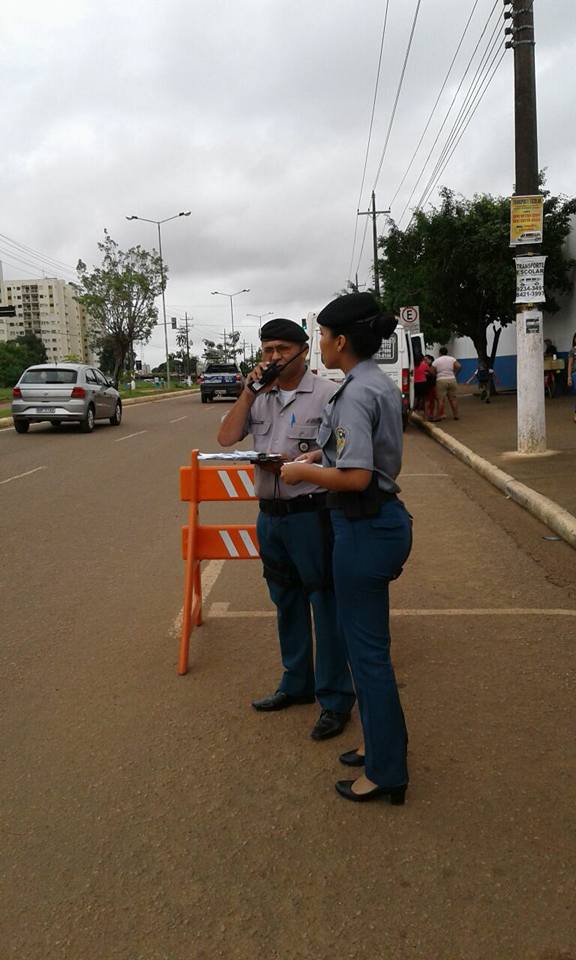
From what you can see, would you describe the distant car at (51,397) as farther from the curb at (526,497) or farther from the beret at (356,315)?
the beret at (356,315)

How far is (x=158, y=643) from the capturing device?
15.7 ft

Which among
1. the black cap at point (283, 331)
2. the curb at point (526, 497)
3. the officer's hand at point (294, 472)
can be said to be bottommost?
the curb at point (526, 497)

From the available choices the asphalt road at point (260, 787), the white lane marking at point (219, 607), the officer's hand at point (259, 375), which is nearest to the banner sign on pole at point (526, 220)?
the asphalt road at point (260, 787)

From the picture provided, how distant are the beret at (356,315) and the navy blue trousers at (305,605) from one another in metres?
0.94

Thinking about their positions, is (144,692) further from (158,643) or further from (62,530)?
(62,530)

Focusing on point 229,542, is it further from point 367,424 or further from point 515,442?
point 515,442

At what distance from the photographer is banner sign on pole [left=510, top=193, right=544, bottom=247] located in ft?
36.0

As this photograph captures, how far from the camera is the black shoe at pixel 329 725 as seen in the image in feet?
11.6

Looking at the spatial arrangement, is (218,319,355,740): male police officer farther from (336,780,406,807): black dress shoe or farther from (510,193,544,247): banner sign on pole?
(510,193,544,247): banner sign on pole

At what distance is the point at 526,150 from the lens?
36.8ft

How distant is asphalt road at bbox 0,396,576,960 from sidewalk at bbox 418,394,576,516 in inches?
124

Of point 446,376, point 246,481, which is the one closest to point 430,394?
point 446,376

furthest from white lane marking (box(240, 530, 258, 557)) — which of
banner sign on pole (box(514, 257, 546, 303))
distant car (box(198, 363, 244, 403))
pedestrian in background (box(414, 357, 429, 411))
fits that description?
distant car (box(198, 363, 244, 403))

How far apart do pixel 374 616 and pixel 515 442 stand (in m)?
11.2
